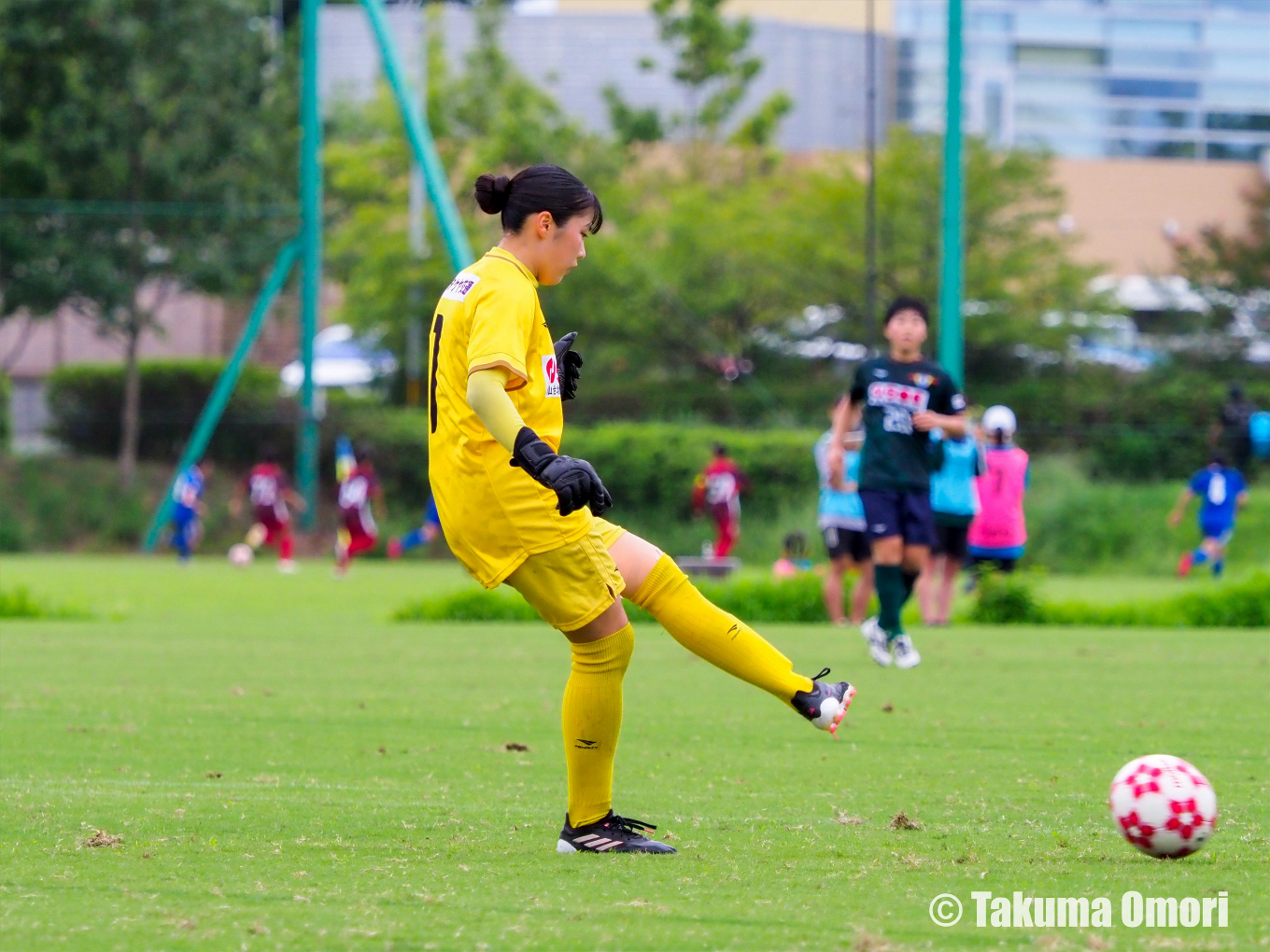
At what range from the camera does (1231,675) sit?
988cm

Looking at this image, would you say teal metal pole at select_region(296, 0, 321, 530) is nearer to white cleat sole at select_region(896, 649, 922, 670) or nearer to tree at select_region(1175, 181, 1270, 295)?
tree at select_region(1175, 181, 1270, 295)

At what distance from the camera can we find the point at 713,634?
4758 mm

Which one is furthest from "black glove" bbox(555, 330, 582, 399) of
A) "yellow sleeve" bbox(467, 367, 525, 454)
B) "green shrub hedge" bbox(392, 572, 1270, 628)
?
"green shrub hedge" bbox(392, 572, 1270, 628)

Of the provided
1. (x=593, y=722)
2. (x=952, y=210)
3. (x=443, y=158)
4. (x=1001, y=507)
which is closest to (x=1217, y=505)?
(x=952, y=210)

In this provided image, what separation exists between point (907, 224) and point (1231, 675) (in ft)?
87.8

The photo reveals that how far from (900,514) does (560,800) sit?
520 centimetres

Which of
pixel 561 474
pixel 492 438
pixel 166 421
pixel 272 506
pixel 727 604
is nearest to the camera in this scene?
pixel 561 474

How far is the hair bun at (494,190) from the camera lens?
4742 mm

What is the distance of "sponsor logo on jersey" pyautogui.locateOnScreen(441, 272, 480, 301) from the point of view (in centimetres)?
463

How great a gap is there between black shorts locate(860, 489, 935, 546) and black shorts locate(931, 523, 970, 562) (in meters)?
3.53

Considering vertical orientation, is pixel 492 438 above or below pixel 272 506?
above

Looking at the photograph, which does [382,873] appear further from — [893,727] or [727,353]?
[727,353]

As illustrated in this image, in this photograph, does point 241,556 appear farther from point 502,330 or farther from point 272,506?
point 502,330

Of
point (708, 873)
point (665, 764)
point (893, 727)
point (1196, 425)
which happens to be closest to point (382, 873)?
point (708, 873)
